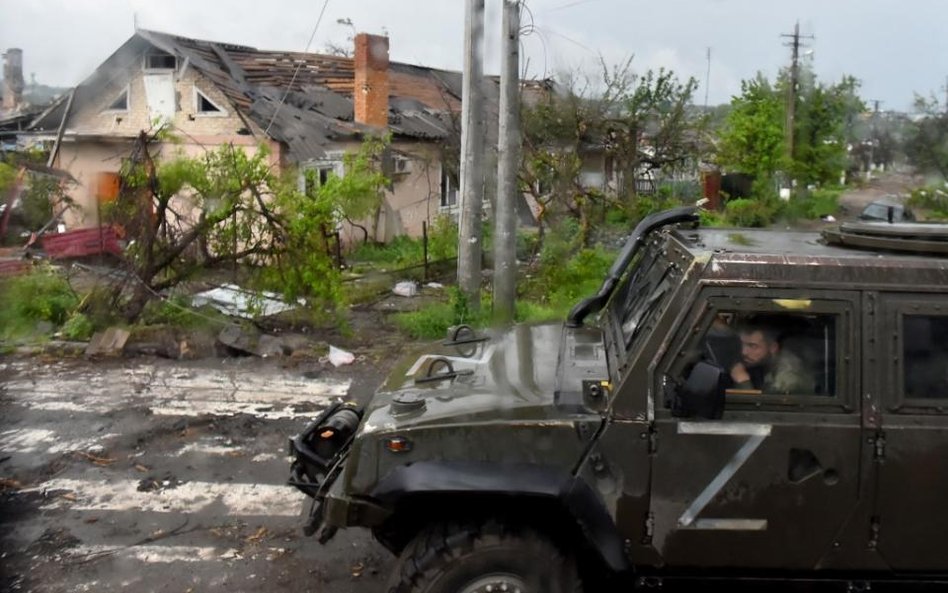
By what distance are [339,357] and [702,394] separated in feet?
22.9

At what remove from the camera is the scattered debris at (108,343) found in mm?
10359

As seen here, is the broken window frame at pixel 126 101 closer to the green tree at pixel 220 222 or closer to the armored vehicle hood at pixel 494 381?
the green tree at pixel 220 222

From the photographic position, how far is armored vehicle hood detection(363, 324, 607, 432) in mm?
4090

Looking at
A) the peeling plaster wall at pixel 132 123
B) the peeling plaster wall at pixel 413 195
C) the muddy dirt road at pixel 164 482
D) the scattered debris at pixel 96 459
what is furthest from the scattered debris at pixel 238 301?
the peeling plaster wall at pixel 413 195

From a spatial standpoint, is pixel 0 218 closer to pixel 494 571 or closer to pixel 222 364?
pixel 222 364

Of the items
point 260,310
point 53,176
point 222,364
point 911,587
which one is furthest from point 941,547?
point 53,176

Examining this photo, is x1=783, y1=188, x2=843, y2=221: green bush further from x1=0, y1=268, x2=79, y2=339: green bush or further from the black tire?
the black tire

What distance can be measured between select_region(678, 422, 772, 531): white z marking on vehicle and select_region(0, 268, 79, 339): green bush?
367 inches

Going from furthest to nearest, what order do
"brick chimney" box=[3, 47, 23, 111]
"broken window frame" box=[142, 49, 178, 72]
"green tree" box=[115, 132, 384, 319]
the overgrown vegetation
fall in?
the overgrown vegetation
"broken window frame" box=[142, 49, 178, 72]
"green tree" box=[115, 132, 384, 319]
"brick chimney" box=[3, 47, 23, 111]

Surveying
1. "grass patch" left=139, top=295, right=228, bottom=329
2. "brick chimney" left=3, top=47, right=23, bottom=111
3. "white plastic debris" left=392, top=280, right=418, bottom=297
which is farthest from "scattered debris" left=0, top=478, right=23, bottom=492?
"white plastic debris" left=392, top=280, right=418, bottom=297

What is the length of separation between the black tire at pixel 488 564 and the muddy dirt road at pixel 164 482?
1.30 m

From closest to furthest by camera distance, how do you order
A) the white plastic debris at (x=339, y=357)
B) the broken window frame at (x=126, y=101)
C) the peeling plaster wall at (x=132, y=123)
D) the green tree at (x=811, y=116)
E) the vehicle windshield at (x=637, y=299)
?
the vehicle windshield at (x=637, y=299), the white plastic debris at (x=339, y=357), the peeling plaster wall at (x=132, y=123), the broken window frame at (x=126, y=101), the green tree at (x=811, y=116)

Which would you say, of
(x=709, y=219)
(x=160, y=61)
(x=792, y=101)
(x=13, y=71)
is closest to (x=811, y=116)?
(x=792, y=101)

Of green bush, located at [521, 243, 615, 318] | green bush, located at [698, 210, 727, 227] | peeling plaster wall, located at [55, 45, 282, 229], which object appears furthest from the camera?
peeling plaster wall, located at [55, 45, 282, 229]
